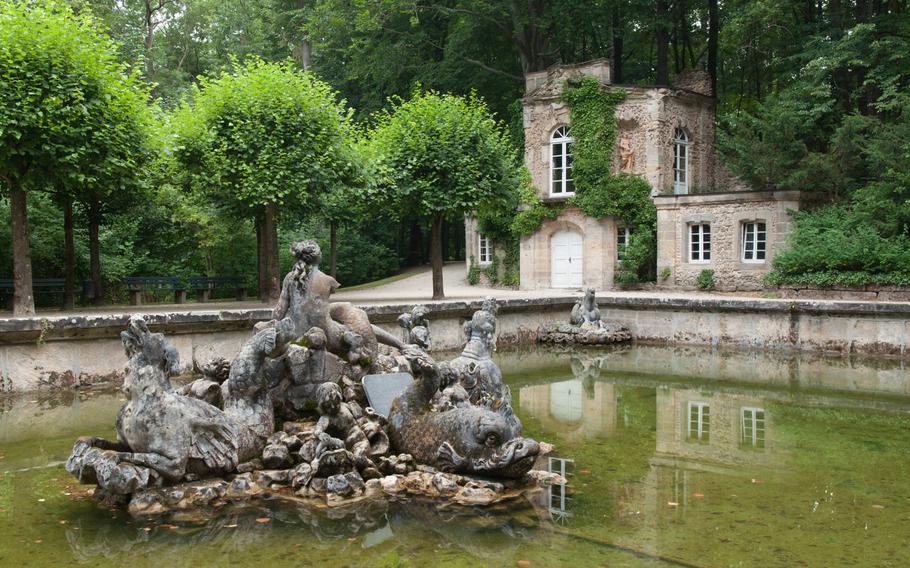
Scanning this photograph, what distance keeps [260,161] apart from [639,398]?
10.4 meters

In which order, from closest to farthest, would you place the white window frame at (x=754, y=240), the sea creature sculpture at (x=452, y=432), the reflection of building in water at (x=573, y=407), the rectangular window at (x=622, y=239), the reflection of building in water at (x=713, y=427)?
the sea creature sculpture at (x=452, y=432), the reflection of building in water at (x=713, y=427), the reflection of building in water at (x=573, y=407), the white window frame at (x=754, y=240), the rectangular window at (x=622, y=239)

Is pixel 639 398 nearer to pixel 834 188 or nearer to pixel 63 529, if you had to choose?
pixel 63 529

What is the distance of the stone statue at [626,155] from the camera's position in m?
29.1

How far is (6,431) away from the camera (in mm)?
8836

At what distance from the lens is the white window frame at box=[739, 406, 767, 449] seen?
329 inches

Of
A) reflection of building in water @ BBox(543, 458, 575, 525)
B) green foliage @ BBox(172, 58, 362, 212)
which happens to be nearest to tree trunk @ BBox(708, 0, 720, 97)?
green foliage @ BBox(172, 58, 362, 212)

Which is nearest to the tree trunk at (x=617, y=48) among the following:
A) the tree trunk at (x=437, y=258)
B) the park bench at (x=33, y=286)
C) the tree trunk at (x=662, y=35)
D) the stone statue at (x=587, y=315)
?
the tree trunk at (x=662, y=35)

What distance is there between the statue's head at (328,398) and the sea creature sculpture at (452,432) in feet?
1.71

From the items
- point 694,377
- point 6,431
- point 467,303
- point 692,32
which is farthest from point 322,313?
point 692,32

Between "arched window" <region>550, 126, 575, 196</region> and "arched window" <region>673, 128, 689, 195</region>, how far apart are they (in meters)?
3.77

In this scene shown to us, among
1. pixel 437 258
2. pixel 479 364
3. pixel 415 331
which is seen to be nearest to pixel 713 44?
pixel 437 258

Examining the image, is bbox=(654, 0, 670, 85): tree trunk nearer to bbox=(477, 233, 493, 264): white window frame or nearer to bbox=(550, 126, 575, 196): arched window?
bbox=(550, 126, 575, 196): arched window

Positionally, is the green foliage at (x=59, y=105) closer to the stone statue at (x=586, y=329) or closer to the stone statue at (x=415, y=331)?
the stone statue at (x=415, y=331)

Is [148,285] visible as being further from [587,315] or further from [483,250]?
[483,250]
